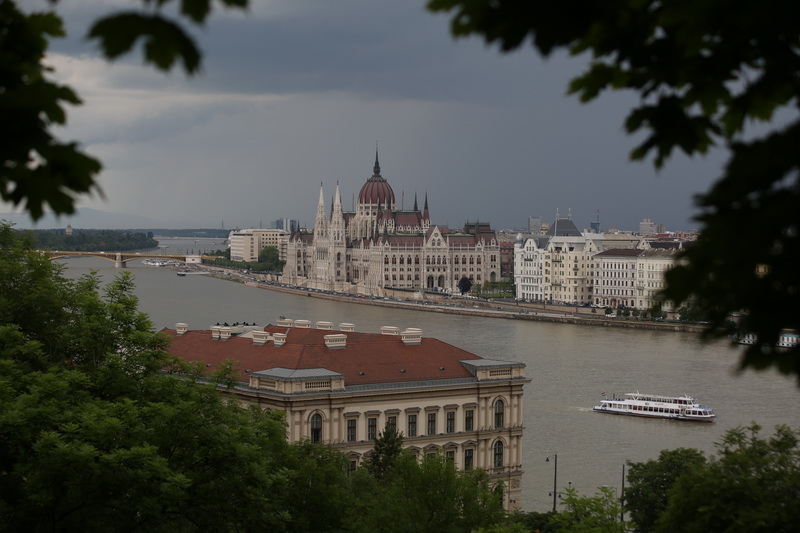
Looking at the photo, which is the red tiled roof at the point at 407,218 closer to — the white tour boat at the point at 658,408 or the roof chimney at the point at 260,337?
the white tour boat at the point at 658,408

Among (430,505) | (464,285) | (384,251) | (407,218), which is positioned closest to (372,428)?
(430,505)

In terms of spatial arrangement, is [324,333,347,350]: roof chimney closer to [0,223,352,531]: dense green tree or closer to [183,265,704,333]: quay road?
[0,223,352,531]: dense green tree

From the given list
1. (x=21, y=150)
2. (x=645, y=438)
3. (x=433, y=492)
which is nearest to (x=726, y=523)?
(x=433, y=492)

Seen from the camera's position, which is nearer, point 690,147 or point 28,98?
point 28,98

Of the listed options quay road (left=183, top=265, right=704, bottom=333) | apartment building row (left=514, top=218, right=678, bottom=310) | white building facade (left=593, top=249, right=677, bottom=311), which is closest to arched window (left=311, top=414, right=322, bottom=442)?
quay road (left=183, top=265, right=704, bottom=333)

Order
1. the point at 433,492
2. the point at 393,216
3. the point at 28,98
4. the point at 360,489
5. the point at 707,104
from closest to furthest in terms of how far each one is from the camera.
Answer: the point at 28,98, the point at 707,104, the point at 433,492, the point at 360,489, the point at 393,216

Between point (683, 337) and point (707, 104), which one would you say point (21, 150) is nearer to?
point (707, 104)

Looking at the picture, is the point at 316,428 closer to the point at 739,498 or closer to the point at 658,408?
the point at 739,498
